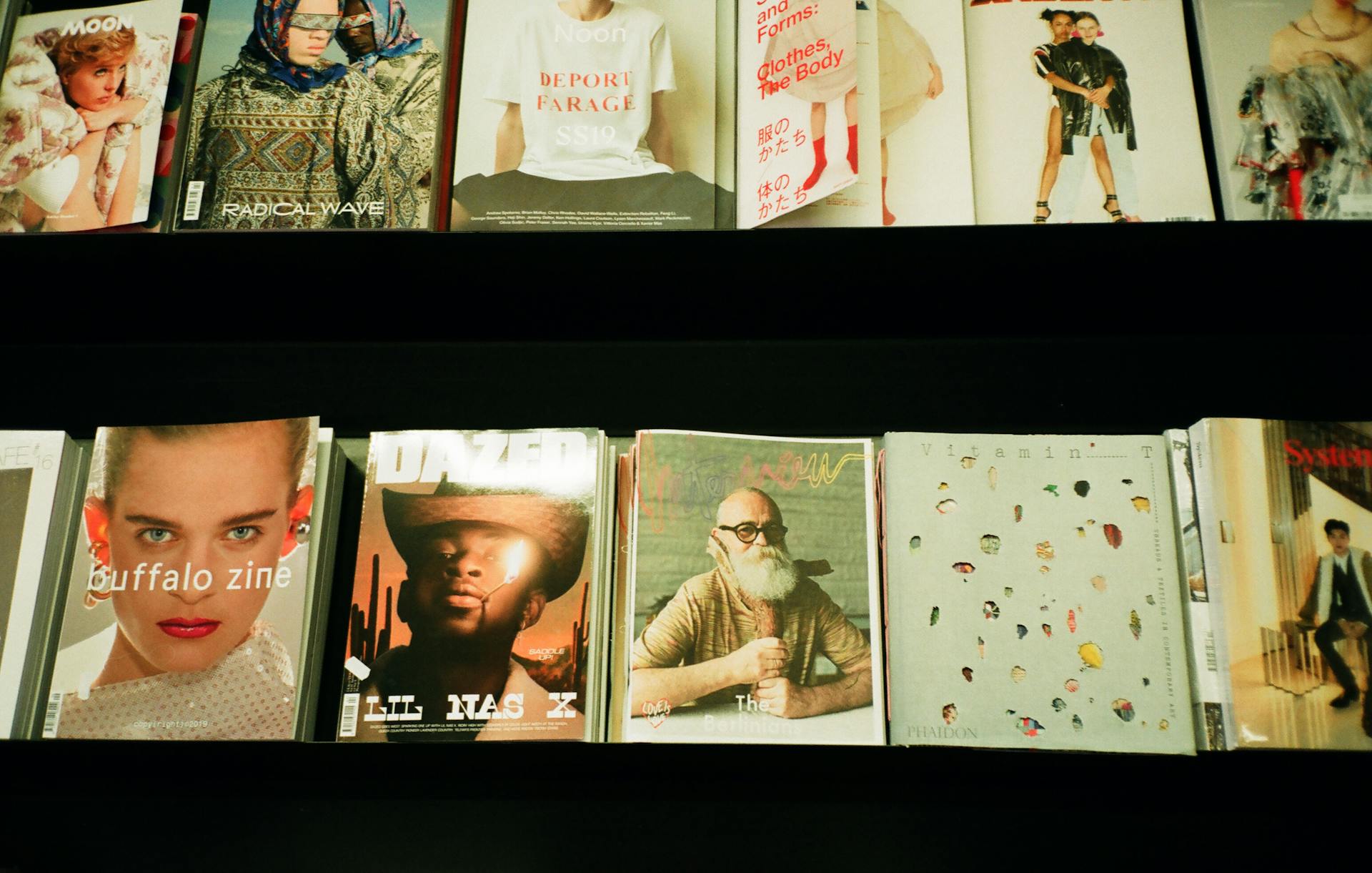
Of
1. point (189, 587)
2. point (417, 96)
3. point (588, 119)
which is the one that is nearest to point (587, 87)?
point (588, 119)

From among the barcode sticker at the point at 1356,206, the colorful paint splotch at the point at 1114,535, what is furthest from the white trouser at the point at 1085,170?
the colorful paint splotch at the point at 1114,535

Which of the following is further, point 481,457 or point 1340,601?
point 481,457

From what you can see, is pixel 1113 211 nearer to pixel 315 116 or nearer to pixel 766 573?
pixel 766 573

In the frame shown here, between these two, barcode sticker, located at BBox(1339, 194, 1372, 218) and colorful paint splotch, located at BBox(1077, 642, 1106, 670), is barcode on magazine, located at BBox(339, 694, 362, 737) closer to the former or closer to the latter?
colorful paint splotch, located at BBox(1077, 642, 1106, 670)

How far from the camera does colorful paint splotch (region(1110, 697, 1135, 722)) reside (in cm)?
111

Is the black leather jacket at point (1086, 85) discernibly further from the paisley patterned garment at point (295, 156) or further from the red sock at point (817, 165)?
the paisley patterned garment at point (295, 156)

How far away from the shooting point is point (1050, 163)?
1249mm

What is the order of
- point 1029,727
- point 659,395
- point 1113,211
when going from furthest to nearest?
point 659,395, point 1113,211, point 1029,727

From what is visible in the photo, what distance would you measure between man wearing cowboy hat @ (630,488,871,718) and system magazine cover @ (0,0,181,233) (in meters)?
0.75

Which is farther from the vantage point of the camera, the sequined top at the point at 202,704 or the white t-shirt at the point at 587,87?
the white t-shirt at the point at 587,87

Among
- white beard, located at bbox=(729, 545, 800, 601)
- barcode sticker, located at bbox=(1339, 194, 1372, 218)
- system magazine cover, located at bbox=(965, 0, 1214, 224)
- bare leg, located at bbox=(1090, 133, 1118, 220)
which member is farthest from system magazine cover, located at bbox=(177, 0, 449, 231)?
barcode sticker, located at bbox=(1339, 194, 1372, 218)

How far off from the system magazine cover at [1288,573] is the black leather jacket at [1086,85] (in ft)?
1.19

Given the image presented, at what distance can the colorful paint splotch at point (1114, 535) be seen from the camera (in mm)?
1173

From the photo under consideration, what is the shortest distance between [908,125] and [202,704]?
3.30ft
